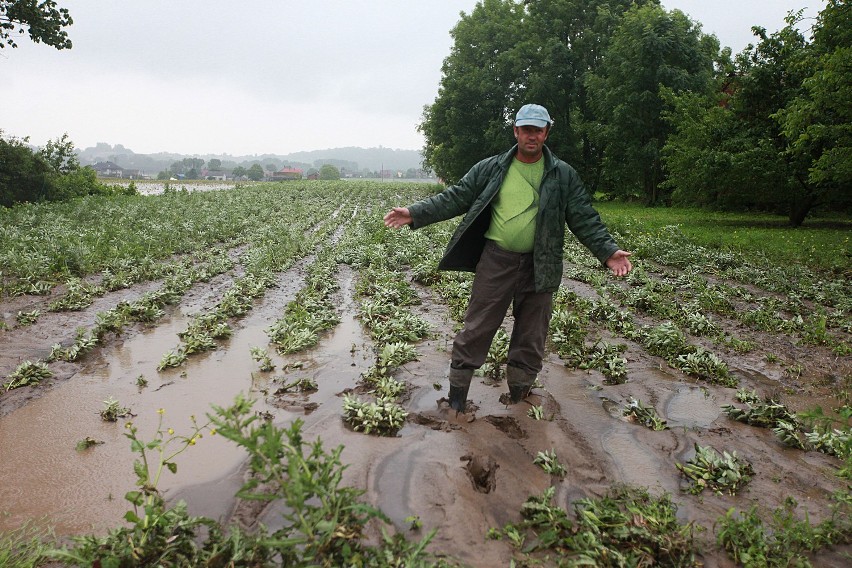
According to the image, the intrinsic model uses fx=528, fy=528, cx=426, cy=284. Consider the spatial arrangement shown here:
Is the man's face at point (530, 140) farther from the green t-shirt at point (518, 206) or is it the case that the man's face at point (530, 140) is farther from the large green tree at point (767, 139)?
the large green tree at point (767, 139)

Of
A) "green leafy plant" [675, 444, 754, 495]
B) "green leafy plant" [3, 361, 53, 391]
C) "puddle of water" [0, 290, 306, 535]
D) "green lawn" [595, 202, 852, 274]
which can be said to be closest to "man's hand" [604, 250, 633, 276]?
"green leafy plant" [675, 444, 754, 495]

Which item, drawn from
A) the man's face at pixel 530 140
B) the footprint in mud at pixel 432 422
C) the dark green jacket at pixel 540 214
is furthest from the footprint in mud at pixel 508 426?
the man's face at pixel 530 140

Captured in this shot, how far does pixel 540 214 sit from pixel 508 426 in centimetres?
162

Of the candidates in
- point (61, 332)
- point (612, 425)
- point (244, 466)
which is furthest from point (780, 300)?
point (61, 332)

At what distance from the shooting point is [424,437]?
12.3 feet

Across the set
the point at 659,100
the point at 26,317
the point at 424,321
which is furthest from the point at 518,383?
the point at 659,100

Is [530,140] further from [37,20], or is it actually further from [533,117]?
[37,20]

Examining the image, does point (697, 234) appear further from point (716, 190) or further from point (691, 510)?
point (691, 510)

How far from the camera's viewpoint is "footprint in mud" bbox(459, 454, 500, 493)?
3.16 m

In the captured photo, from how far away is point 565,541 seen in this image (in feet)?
8.80

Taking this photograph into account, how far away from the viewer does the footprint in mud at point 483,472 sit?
316 cm

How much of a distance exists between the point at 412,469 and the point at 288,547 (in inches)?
44.8

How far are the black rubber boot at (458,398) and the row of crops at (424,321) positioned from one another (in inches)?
16.5

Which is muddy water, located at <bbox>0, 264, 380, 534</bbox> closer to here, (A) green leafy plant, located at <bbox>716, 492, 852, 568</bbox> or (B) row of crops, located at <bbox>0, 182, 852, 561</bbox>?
(B) row of crops, located at <bbox>0, 182, 852, 561</bbox>
